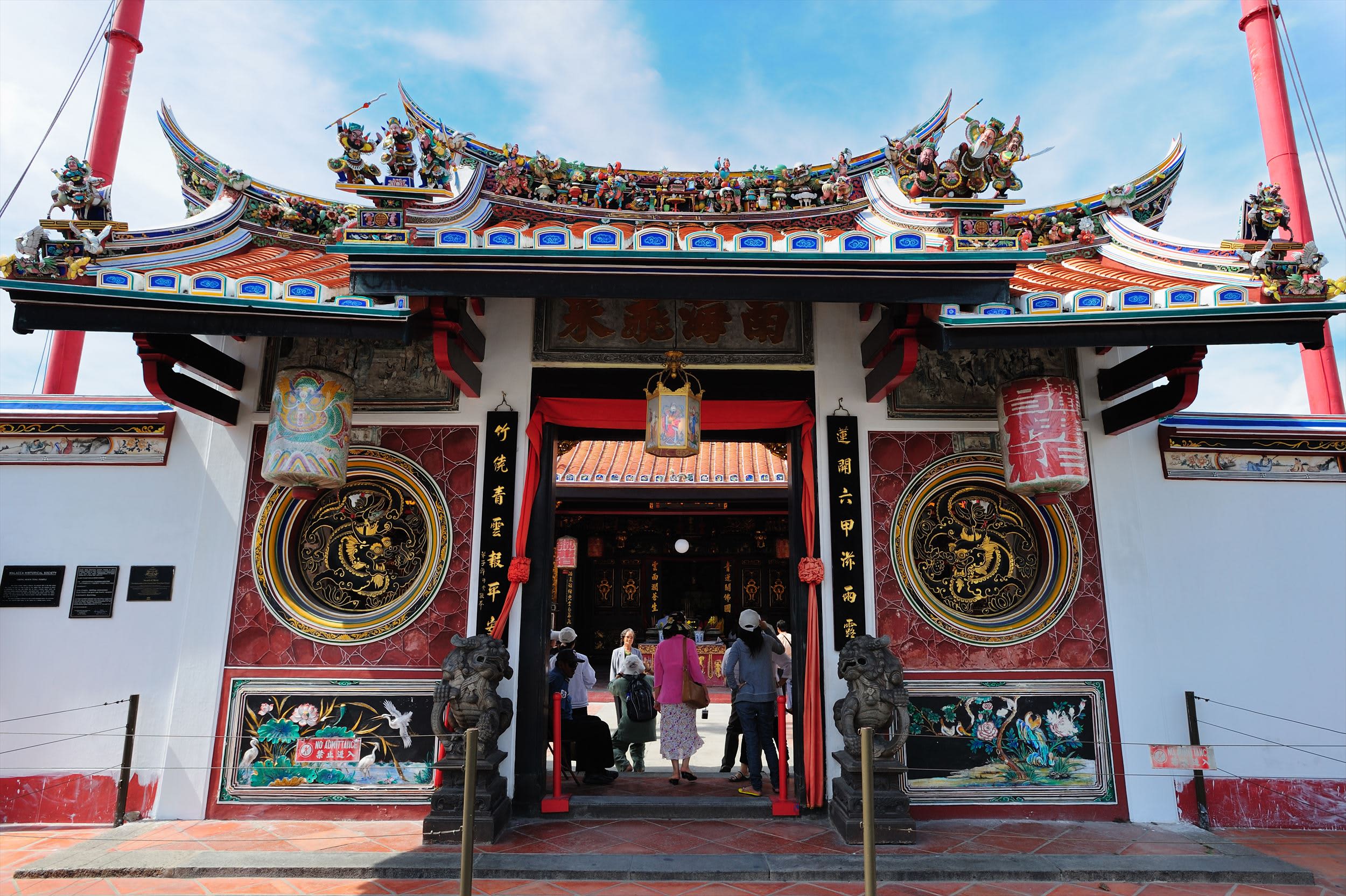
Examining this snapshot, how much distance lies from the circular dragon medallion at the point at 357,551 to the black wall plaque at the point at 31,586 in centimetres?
161

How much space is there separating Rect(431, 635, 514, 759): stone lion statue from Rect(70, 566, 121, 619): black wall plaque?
2882 millimetres

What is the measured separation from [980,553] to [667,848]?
3395mm

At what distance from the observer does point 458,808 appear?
17.2ft

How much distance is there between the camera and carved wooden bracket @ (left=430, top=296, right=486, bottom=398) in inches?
222

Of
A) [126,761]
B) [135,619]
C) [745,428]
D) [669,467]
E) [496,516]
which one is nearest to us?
[126,761]

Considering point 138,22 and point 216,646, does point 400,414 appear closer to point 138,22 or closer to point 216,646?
point 216,646

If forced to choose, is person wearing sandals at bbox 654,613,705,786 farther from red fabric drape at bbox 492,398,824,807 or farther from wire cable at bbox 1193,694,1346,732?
wire cable at bbox 1193,694,1346,732

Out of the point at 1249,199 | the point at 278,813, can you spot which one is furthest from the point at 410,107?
the point at 1249,199

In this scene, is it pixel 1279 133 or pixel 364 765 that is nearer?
pixel 364 765

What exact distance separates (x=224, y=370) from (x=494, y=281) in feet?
8.51

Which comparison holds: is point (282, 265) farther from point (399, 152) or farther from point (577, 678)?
point (577, 678)

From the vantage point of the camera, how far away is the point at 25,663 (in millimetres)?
6102

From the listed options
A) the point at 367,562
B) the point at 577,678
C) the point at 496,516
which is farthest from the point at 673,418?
the point at 577,678

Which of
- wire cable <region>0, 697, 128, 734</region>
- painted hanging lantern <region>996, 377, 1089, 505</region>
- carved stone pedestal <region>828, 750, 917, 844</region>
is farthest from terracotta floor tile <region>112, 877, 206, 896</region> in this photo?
painted hanging lantern <region>996, 377, 1089, 505</region>
